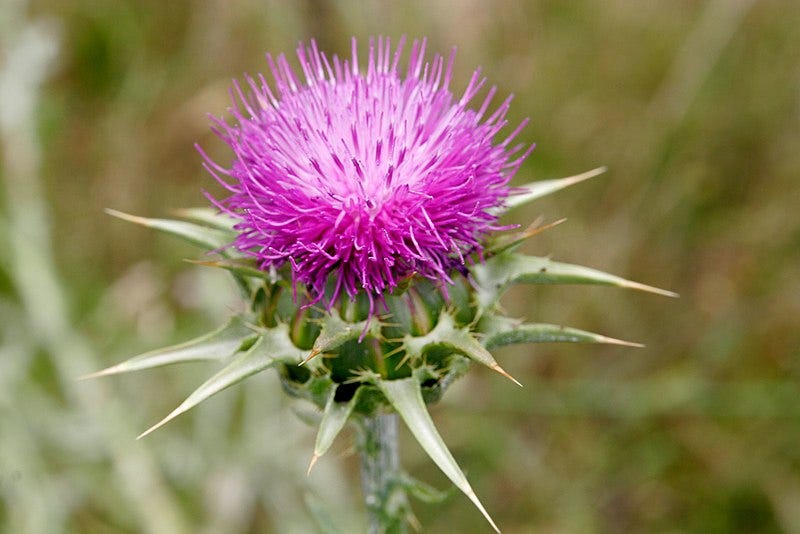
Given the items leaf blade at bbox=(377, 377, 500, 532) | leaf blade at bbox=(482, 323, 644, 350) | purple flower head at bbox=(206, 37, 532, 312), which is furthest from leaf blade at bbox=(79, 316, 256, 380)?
leaf blade at bbox=(482, 323, 644, 350)

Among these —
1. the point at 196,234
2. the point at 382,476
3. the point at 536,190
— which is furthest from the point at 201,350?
the point at 536,190

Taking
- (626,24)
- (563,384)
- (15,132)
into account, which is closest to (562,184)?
(563,384)

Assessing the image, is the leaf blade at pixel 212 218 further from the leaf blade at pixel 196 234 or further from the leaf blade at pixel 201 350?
the leaf blade at pixel 201 350

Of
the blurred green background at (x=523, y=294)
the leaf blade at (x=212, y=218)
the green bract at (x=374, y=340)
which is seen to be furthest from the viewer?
the blurred green background at (x=523, y=294)

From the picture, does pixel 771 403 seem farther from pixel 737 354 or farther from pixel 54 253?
pixel 54 253

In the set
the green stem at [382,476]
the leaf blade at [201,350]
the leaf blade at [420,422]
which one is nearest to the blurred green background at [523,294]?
the green stem at [382,476]

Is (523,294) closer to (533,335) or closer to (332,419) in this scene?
(533,335)
